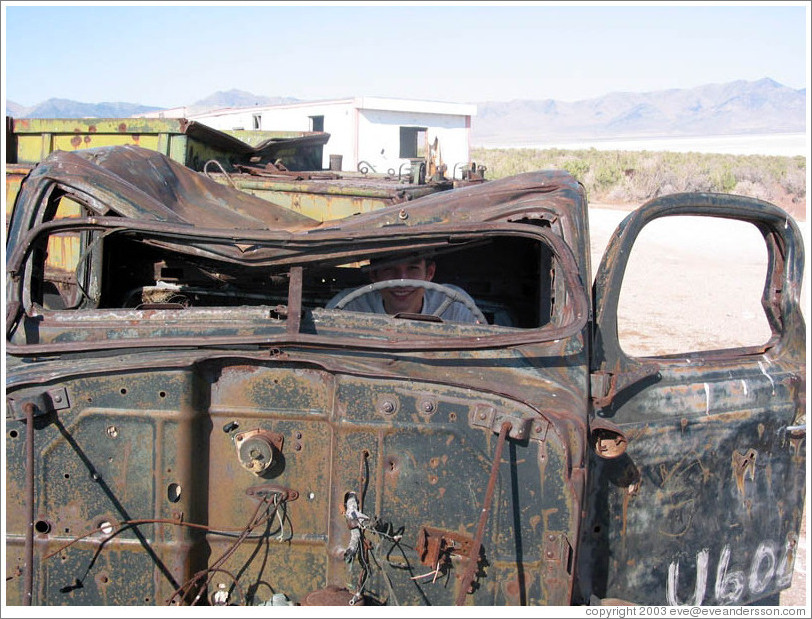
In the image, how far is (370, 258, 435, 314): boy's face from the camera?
11.5ft

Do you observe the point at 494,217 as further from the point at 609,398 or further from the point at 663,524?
the point at 663,524

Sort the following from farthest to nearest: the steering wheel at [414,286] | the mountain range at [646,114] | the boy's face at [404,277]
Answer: the mountain range at [646,114] < the boy's face at [404,277] < the steering wheel at [414,286]

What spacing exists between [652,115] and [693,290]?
5862 inches

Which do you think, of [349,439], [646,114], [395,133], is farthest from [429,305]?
[646,114]

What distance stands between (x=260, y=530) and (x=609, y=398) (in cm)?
126

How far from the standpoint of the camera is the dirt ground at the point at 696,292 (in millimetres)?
10516

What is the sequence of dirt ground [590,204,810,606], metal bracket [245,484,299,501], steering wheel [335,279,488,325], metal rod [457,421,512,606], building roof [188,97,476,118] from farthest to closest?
1. building roof [188,97,476,118]
2. dirt ground [590,204,810,606]
3. steering wheel [335,279,488,325]
4. metal bracket [245,484,299,501]
5. metal rod [457,421,512,606]

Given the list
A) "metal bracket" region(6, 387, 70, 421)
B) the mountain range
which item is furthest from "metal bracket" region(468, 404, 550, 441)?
the mountain range

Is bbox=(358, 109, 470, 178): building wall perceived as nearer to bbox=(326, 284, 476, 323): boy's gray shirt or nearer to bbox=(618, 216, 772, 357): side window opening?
bbox=(618, 216, 772, 357): side window opening

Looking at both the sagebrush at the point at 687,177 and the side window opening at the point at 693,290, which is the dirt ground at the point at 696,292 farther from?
the sagebrush at the point at 687,177

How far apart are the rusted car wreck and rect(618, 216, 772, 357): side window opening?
4.49 metres

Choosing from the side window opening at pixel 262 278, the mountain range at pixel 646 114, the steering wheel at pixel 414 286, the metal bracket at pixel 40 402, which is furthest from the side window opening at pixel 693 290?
the mountain range at pixel 646 114

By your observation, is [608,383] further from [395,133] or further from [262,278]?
[395,133]

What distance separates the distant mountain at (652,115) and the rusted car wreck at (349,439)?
11299 cm
